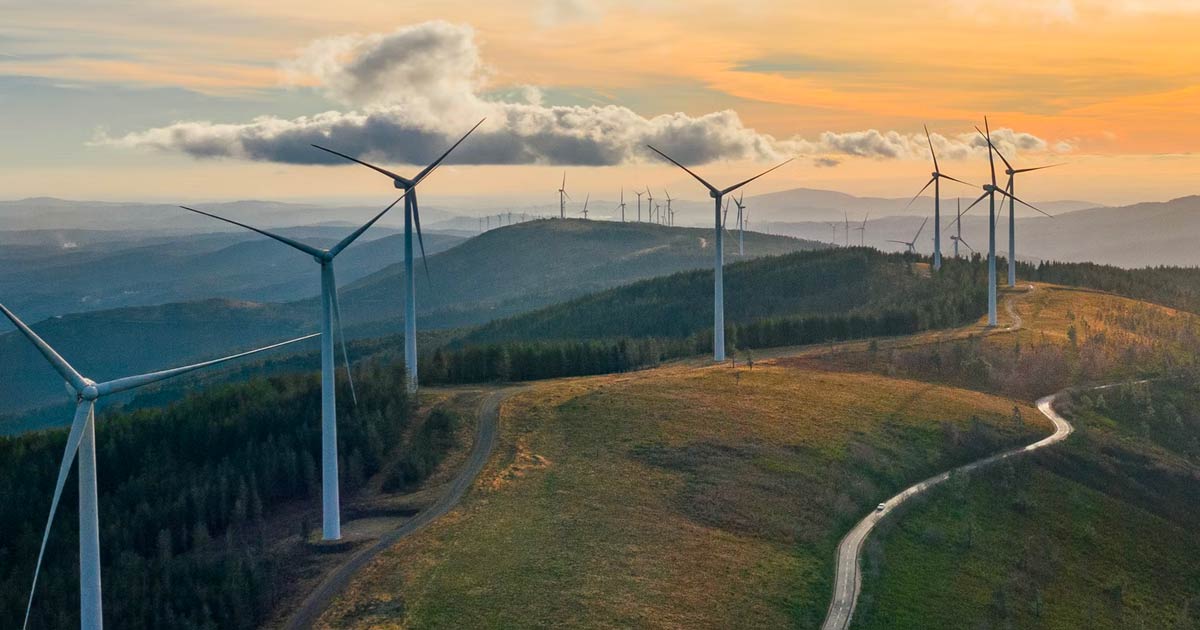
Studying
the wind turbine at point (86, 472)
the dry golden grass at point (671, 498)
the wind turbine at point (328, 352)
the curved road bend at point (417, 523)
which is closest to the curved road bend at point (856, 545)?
the dry golden grass at point (671, 498)

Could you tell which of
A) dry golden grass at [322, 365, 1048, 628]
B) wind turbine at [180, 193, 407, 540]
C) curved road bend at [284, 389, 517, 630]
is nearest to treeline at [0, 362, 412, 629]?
curved road bend at [284, 389, 517, 630]

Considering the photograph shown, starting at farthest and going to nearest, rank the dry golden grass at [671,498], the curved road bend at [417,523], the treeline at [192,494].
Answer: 1. the treeline at [192,494]
2. the curved road bend at [417,523]
3. the dry golden grass at [671,498]

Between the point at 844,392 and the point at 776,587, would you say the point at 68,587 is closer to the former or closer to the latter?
the point at 776,587

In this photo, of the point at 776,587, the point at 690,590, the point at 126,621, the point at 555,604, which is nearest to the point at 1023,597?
the point at 776,587

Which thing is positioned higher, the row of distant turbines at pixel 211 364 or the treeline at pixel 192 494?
the row of distant turbines at pixel 211 364

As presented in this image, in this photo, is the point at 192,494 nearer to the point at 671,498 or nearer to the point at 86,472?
the point at 671,498

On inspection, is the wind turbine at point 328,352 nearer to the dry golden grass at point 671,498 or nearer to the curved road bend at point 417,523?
the curved road bend at point 417,523

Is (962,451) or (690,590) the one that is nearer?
(690,590)
